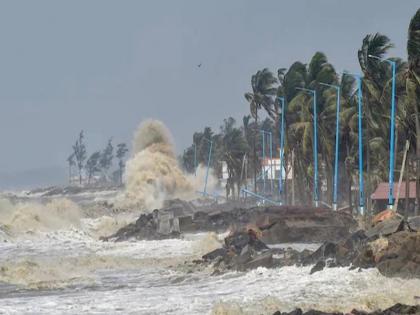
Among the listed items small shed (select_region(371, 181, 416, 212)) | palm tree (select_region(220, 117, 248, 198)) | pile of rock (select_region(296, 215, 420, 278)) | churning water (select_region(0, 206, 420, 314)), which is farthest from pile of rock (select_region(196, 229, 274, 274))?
palm tree (select_region(220, 117, 248, 198))

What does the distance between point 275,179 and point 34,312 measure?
358 ft

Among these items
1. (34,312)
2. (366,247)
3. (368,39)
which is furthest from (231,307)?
(368,39)

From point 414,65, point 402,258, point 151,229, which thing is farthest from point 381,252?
point 151,229

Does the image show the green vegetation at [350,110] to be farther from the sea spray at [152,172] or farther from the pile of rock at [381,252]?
the sea spray at [152,172]

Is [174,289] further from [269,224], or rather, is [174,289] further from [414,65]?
[414,65]

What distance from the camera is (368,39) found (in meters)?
47.3

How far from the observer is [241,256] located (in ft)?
91.8

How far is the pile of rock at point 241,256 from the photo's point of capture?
1030 inches

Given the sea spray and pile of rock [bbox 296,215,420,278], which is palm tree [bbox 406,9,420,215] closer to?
pile of rock [bbox 296,215,420,278]

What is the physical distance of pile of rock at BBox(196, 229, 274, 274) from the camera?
2617 centimetres

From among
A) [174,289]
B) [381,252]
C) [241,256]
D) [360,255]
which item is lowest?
[174,289]

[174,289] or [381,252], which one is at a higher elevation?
[381,252]

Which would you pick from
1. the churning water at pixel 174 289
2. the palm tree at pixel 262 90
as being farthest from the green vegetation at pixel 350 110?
the churning water at pixel 174 289

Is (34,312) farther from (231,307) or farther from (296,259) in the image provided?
(296,259)
